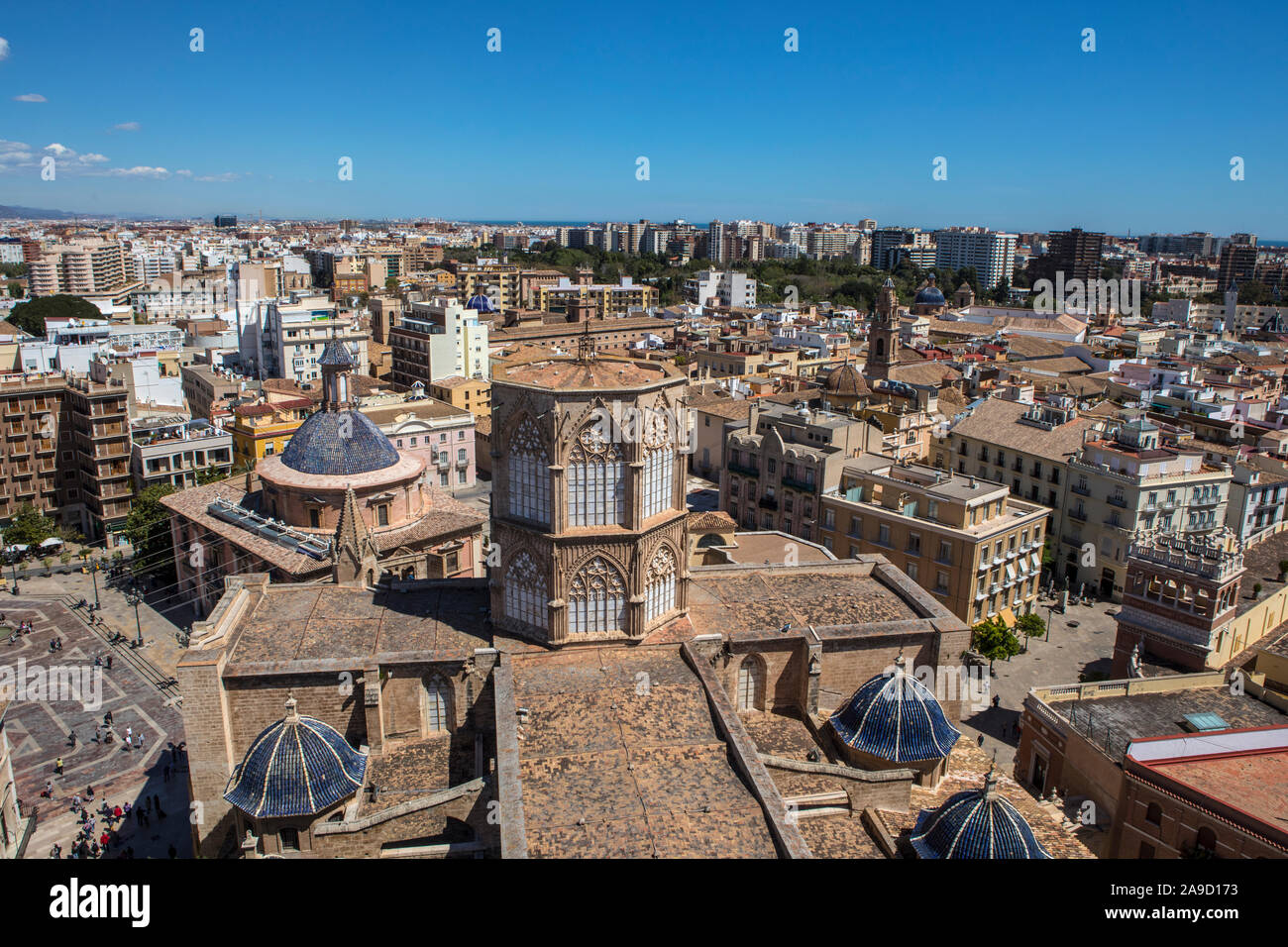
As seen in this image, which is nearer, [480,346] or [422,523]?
[422,523]

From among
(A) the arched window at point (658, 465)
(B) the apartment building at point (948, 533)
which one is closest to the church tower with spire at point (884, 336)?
(B) the apartment building at point (948, 533)

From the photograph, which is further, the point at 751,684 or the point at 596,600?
the point at 751,684

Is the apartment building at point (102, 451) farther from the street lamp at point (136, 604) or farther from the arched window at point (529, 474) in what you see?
the arched window at point (529, 474)

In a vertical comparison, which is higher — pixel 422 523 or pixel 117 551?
pixel 422 523

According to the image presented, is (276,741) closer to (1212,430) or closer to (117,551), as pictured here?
(117,551)

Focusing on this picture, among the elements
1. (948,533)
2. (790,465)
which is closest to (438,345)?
(790,465)

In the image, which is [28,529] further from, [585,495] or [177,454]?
[585,495]

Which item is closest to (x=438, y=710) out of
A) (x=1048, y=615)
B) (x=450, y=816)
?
(x=450, y=816)
